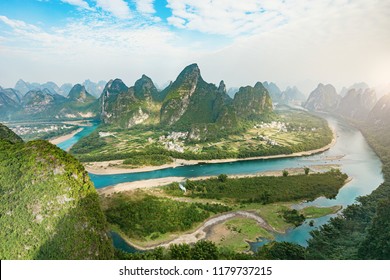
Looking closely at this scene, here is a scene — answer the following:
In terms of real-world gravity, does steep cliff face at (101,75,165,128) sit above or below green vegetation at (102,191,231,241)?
above

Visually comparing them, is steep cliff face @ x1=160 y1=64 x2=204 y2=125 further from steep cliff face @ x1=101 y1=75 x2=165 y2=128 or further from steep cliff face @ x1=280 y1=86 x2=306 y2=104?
steep cliff face @ x1=280 y1=86 x2=306 y2=104

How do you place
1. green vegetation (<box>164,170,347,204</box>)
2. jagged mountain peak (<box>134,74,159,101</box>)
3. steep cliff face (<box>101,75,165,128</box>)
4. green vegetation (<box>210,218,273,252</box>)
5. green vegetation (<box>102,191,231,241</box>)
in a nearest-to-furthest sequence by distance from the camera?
green vegetation (<box>210,218,273,252</box>)
green vegetation (<box>102,191,231,241</box>)
green vegetation (<box>164,170,347,204</box>)
steep cliff face (<box>101,75,165,128</box>)
jagged mountain peak (<box>134,74,159,101</box>)

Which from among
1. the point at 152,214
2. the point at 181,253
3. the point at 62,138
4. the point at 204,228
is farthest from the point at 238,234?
the point at 62,138

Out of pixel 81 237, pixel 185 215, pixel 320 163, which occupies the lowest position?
pixel 320 163

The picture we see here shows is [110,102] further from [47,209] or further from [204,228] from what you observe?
[47,209]

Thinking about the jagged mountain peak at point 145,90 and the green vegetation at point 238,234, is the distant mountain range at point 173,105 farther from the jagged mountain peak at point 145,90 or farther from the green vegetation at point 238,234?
the green vegetation at point 238,234

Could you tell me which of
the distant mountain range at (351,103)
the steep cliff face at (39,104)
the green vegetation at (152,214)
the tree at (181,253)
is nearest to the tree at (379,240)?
the tree at (181,253)

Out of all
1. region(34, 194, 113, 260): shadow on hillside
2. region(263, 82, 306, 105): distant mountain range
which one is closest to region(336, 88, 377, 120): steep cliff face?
region(263, 82, 306, 105): distant mountain range

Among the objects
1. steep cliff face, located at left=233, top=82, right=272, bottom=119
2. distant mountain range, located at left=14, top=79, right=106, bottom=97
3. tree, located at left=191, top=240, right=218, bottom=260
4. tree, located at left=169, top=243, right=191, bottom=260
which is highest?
distant mountain range, located at left=14, top=79, right=106, bottom=97
